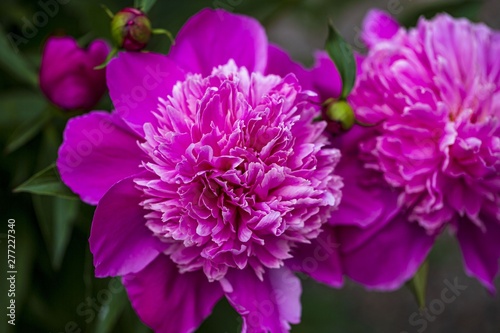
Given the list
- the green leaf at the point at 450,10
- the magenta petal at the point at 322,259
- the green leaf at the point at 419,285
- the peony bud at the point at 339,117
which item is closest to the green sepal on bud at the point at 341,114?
the peony bud at the point at 339,117

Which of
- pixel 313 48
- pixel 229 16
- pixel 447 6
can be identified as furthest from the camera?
pixel 313 48

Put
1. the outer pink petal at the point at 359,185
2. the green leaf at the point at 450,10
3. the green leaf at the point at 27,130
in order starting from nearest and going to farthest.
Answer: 1. the outer pink petal at the point at 359,185
2. the green leaf at the point at 27,130
3. the green leaf at the point at 450,10

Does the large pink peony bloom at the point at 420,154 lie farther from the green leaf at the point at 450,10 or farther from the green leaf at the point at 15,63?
the green leaf at the point at 15,63

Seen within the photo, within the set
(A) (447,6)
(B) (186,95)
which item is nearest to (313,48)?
(A) (447,6)

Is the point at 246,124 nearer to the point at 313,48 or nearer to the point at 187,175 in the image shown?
the point at 187,175

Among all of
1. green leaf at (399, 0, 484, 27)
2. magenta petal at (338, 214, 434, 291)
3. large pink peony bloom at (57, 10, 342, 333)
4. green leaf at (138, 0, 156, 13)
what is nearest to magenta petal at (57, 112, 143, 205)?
large pink peony bloom at (57, 10, 342, 333)

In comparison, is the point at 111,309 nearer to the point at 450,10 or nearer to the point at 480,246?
the point at 480,246
